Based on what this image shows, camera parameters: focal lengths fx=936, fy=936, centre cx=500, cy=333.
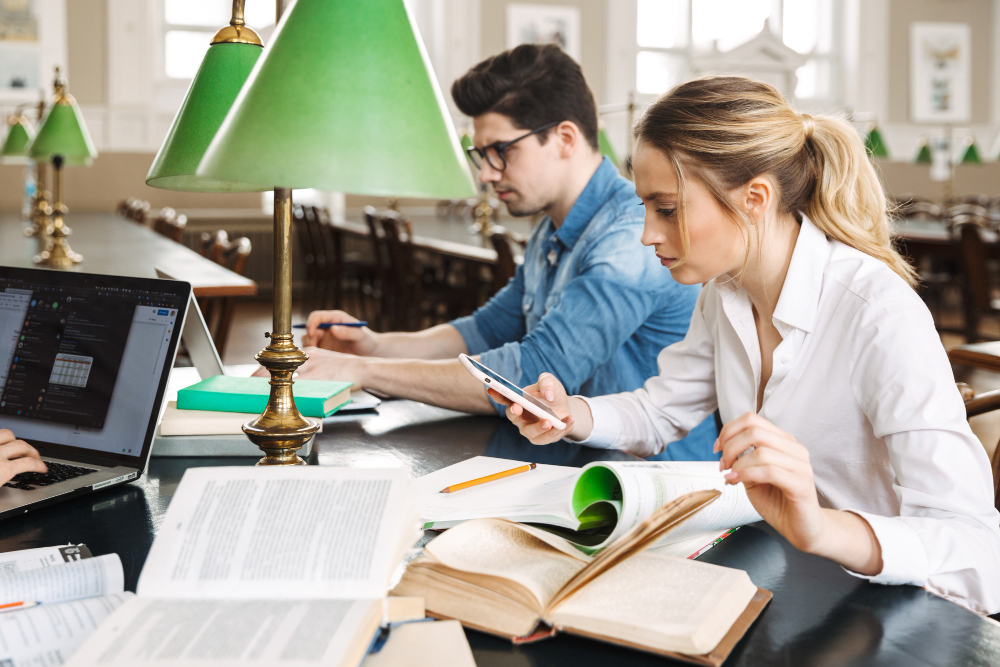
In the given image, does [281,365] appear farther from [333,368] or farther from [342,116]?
[333,368]

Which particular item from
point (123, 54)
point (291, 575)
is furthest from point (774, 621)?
point (123, 54)

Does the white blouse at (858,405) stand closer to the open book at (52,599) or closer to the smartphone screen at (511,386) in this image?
the smartphone screen at (511,386)

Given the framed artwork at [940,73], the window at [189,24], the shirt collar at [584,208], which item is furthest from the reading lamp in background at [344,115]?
the framed artwork at [940,73]

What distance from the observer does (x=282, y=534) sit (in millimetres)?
745

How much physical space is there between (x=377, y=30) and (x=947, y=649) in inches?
27.7

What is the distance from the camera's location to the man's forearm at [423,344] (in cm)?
204

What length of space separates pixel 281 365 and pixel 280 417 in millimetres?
60

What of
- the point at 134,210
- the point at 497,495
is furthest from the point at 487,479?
the point at 134,210

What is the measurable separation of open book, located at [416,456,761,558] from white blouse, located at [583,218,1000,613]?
0.16 m

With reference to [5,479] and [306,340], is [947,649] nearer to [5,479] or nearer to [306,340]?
[5,479]

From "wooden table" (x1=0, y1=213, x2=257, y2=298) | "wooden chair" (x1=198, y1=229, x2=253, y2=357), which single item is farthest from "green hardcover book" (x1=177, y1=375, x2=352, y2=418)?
"wooden chair" (x1=198, y1=229, x2=253, y2=357)

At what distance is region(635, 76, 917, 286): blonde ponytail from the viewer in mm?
1206

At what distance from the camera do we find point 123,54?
26.3ft

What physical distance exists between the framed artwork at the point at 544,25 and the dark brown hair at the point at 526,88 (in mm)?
7244
